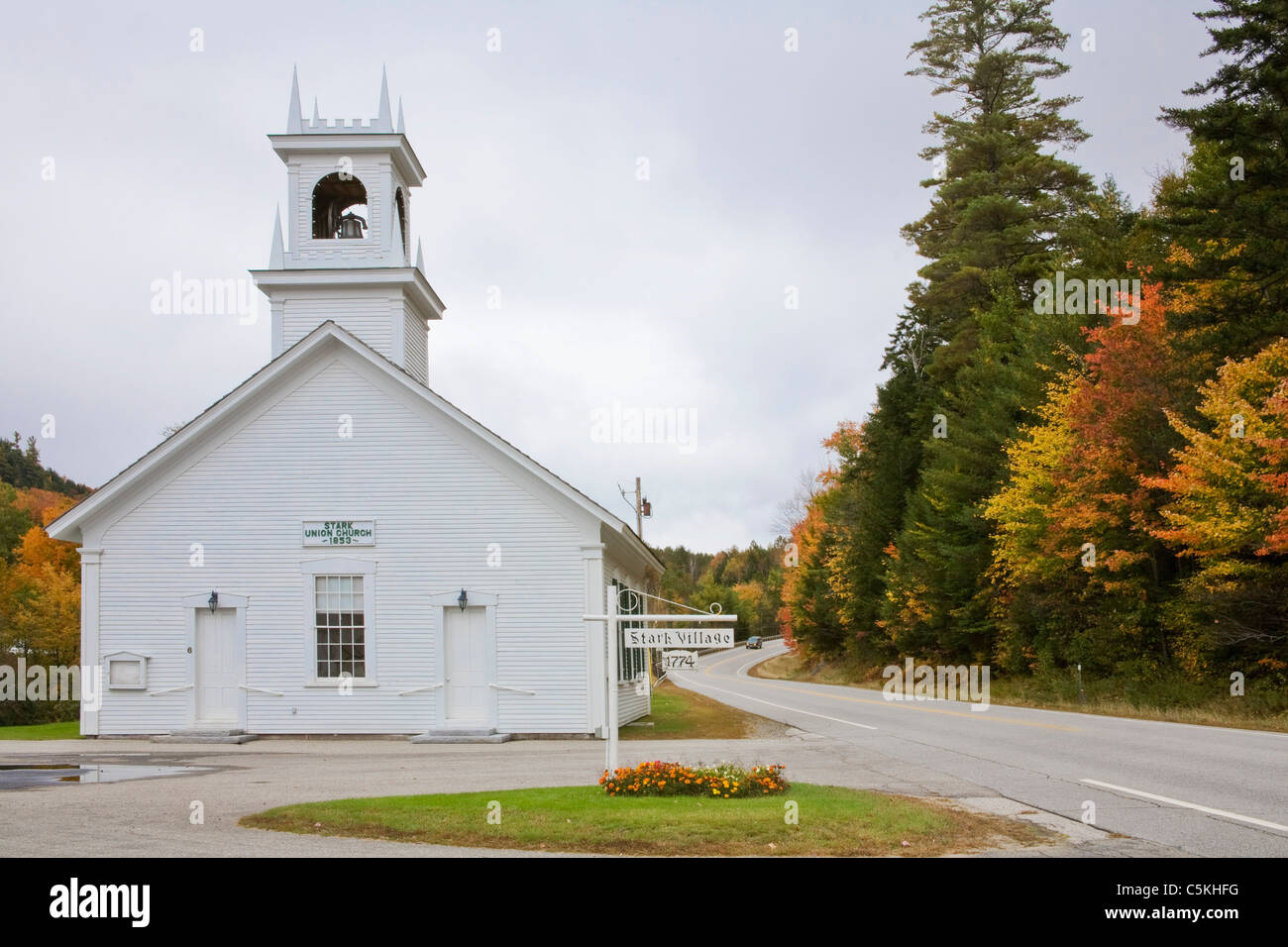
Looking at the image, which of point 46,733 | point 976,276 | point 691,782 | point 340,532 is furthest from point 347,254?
point 976,276

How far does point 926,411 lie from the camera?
53000mm

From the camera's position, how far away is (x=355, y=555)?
2147 centimetres

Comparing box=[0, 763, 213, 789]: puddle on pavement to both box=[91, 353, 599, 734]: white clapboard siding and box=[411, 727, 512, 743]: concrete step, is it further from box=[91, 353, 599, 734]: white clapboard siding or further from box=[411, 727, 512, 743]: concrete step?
box=[411, 727, 512, 743]: concrete step

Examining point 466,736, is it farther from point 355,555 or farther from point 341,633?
point 355,555

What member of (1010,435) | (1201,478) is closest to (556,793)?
(1201,478)

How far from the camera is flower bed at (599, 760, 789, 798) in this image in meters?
12.1

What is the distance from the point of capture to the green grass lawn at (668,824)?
376 inches

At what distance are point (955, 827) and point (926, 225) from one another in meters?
48.1

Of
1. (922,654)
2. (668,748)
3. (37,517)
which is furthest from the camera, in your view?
(37,517)

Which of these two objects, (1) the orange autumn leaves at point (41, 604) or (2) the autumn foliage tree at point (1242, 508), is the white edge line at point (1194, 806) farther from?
(1) the orange autumn leaves at point (41, 604)

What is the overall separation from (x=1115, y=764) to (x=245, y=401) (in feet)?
52.5

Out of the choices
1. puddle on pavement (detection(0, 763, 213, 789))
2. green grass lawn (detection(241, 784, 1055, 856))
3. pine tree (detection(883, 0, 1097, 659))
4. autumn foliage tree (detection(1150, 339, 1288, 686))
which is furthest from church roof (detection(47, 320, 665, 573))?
pine tree (detection(883, 0, 1097, 659))

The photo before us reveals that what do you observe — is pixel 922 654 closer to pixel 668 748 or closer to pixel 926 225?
pixel 926 225

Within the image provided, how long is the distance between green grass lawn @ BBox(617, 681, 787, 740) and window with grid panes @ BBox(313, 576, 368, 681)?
16.9 feet
